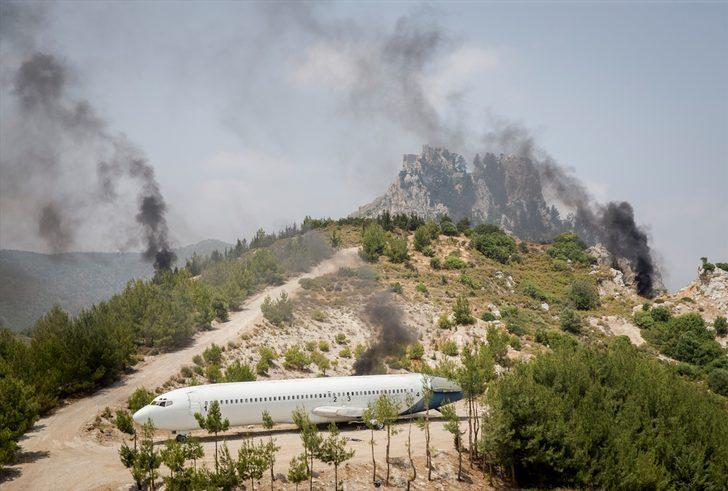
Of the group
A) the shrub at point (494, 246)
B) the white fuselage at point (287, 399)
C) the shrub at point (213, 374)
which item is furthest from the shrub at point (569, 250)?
the shrub at point (213, 374)

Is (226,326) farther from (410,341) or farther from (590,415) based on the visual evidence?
(590,415)

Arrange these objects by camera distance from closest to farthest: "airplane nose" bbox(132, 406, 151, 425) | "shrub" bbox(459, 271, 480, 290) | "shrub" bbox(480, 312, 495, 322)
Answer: "airplane nose" bbox(132, 406, 151, 425), "shrub" bbox(480, 312, 495, 322), "shrub" bbox(459, 271, 480, 290)

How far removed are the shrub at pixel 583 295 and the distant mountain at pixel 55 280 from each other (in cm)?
6806

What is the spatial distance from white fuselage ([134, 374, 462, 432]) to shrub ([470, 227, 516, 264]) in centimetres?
7019

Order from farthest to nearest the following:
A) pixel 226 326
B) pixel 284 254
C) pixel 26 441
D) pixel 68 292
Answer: pixel 68 292, pixel 284 254, pixel 226 326, pixel 26 441

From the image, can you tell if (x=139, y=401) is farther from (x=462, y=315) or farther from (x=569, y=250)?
(x=569, y=250)

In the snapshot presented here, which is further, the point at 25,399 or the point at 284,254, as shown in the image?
the point at 284,254

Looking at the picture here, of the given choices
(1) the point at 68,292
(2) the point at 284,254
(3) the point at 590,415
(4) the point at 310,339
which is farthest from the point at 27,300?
(3) the point at 590,415

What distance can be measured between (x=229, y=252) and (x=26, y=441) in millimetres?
72912

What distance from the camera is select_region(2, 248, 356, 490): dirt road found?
90.4 feet

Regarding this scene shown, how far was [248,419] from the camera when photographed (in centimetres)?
3459

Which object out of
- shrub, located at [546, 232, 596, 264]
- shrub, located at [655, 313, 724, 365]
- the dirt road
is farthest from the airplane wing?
shrub, located at [546, 232, 596, 264]

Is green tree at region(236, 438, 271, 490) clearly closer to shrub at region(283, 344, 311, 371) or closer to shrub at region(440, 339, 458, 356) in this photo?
shrub at region(283, 344, 311, 371)

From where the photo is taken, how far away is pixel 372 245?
9625 cm
